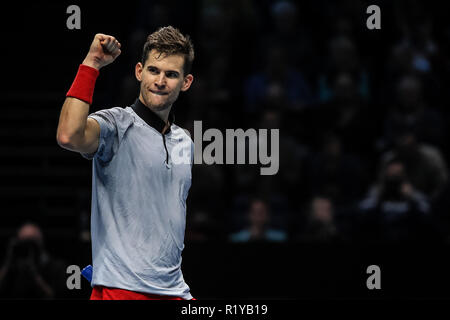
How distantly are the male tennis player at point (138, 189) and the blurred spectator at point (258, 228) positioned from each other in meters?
3.26

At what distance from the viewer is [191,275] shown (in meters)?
5.57

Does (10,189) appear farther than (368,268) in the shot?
Yes

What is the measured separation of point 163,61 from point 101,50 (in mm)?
343

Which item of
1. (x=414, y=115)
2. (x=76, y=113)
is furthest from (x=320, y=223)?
(x=76, y=113)

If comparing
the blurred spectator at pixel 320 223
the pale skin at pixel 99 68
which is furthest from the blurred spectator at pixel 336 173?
the pale skin at pixel 99 68

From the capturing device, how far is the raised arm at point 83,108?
2.50m

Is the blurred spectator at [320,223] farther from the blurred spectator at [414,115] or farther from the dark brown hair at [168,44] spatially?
the dark brown hair at [168,44]

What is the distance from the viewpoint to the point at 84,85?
259 centimetres

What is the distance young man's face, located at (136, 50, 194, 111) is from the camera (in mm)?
2924

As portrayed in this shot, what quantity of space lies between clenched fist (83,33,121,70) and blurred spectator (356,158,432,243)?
355 cm
